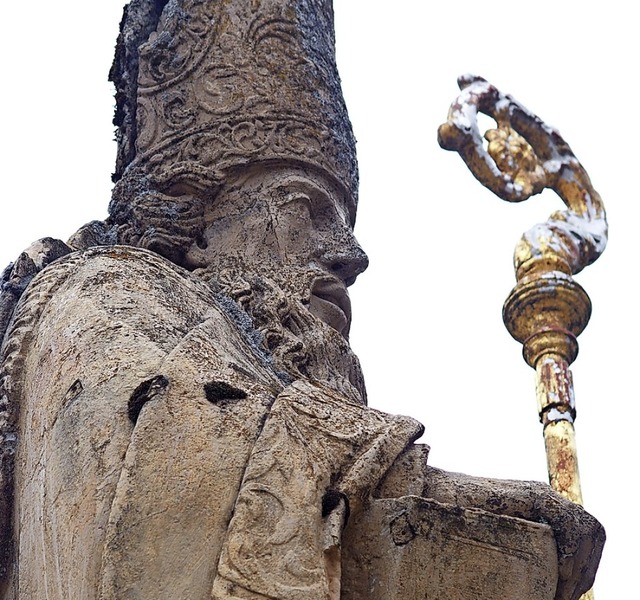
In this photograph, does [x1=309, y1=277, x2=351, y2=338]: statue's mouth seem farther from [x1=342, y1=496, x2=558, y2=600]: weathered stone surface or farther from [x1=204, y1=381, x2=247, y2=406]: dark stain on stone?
[x1=342, y1=496, x2=558, y2=600]: weathered stone surface

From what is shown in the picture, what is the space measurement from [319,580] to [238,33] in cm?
234

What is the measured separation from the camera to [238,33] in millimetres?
4344

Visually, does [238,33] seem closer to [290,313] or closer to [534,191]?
[290,313]

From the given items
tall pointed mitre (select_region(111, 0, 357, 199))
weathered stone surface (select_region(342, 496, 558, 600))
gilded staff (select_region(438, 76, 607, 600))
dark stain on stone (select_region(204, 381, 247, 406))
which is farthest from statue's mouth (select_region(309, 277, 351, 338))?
gilded staff (select_region(438, 76, 607, 600))

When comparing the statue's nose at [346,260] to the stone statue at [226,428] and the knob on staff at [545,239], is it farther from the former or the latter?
the knob on staff at [545,239]

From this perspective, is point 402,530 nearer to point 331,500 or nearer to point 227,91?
point 331,500

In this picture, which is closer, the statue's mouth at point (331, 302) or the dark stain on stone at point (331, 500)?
the dark stain on stone at point (331, 500)

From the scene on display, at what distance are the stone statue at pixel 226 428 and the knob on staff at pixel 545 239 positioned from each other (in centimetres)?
325

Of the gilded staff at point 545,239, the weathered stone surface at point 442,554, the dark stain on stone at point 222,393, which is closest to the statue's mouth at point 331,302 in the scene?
the dark stain on stone at point 222,393

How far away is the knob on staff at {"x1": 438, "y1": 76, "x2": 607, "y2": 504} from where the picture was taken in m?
7.21

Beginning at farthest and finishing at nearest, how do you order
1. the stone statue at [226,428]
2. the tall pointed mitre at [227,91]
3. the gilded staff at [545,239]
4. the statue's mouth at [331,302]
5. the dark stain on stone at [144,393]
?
the gilded staff at [545,239]
the tall pointed mitre at [227,91]
the statue's mouth at [331,302]
the dark stain on stone at [144,393]
the stone statue at [226,428]

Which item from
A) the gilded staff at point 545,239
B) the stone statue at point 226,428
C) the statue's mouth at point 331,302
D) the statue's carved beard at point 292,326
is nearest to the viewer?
the stone statue at point 226,428

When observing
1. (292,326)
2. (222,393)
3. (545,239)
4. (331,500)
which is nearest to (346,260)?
(292,326)

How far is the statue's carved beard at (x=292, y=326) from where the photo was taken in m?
3.45
